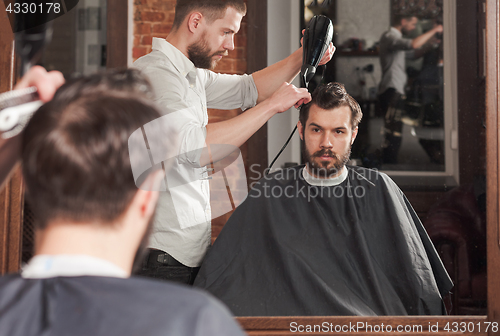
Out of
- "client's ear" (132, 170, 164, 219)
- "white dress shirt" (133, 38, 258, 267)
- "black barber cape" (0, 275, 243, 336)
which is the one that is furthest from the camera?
"white dress shirt" (133, 38, 258, 267)

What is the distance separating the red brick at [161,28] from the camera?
68.5 inches

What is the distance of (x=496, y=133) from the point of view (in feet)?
5.60

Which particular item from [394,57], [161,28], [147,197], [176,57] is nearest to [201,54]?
[176,57]

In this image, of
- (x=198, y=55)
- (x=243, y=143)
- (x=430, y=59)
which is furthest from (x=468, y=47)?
(x=198, y=55)

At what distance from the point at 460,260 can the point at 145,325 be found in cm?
153

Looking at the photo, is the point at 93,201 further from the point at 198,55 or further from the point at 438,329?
the point at 438,329

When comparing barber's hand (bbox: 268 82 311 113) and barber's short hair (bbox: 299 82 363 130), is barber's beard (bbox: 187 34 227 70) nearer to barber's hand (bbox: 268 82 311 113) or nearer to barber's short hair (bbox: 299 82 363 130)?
barber's hand (bbox: 268 82 311 113)

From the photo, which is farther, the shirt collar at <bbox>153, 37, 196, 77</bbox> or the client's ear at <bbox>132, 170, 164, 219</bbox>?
the shirt collar at <bbox>153, 37, 196, 77</bbox>

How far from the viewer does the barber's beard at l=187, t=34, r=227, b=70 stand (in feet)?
5.59

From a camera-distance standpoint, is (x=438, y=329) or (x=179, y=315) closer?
(x=179, y=315)

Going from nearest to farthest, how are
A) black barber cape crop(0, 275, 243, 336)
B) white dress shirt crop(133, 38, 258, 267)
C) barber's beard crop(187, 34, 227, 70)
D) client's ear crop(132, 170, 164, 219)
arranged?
black barber cape crop(0, 275, 243, 336)
client's ear crop(132, 170, 164, 219)
white dress shirt crop(133, 38, 258, 267)
barber's beard crop(187, 34, 227, 70)

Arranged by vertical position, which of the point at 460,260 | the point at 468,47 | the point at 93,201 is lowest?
the point at 460,260

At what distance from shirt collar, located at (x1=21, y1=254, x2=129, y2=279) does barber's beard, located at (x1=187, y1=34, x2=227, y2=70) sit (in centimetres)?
118

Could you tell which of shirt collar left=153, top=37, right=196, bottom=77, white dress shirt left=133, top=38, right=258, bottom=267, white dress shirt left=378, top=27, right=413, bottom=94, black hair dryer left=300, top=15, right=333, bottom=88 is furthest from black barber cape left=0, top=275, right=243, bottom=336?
white dress shirt left=378, top=27, right=413, bottom=94
